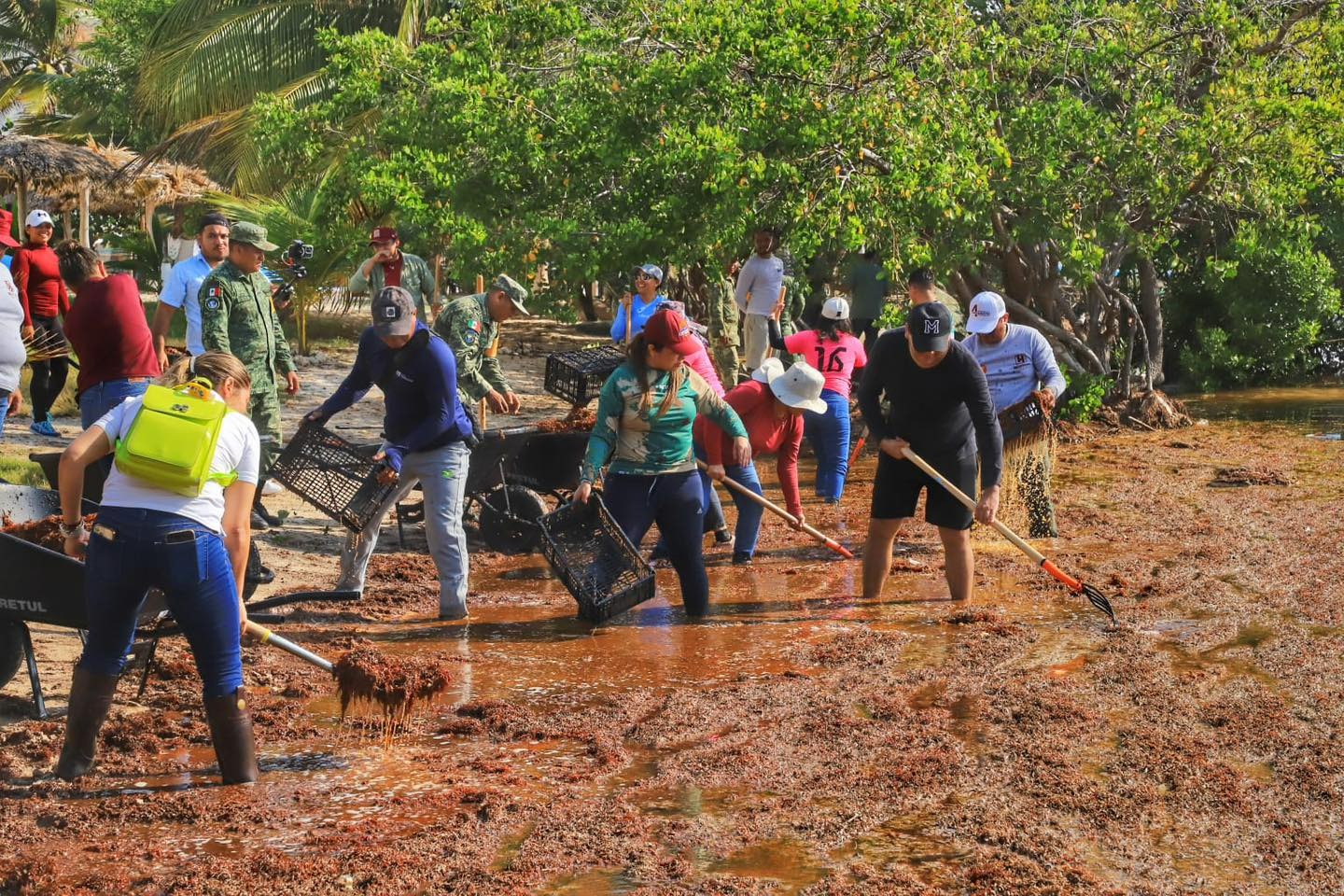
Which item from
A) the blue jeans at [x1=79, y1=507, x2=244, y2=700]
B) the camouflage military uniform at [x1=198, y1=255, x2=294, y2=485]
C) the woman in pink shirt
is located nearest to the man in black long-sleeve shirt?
the woman in pink shirt

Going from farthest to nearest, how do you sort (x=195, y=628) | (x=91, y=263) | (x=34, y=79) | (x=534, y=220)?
1. (x=34, y=79)
2. (x=534, y=220)
3. (x=91, y=263)
4. (x=195, y=628)

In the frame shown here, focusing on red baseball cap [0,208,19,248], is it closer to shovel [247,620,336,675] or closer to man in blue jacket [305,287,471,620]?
man in blue jacket [305,287,471,620]

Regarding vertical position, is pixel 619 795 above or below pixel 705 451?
below

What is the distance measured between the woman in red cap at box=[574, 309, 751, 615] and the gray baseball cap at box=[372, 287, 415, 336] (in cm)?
111

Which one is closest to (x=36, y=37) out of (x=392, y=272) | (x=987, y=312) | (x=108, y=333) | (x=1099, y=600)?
(x=392, y=272)

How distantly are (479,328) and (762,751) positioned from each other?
4.72 metres

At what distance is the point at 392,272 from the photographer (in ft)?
41.3

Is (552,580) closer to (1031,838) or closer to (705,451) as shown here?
(705,451)

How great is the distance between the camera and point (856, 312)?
56.1 feet

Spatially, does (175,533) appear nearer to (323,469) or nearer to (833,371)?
(323,469)

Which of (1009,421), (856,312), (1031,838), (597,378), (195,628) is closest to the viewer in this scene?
(1031,838)

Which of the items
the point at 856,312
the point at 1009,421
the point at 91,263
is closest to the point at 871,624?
the point at 1009,421

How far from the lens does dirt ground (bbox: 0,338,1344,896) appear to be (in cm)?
506

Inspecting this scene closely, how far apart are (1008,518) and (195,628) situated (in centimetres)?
654
